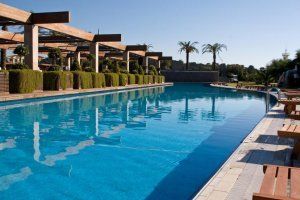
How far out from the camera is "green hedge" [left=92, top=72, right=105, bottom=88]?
27.5 m

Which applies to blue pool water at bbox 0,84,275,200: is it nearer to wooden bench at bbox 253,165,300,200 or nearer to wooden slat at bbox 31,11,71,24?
wooden bench at bbox 253,165,300,200

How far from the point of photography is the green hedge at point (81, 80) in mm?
24938

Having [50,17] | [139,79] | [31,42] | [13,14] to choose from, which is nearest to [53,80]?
[31,42]

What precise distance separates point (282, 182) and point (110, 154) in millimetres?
4651

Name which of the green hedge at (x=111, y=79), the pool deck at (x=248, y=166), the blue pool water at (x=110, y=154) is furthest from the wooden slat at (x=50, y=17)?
the pool deck at (x=248, y=166)

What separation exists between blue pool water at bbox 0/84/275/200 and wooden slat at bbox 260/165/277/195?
→ 1907 mm

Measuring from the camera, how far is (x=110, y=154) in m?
7.28

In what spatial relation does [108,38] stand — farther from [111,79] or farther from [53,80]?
[53,80]

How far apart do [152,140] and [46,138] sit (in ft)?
8.72

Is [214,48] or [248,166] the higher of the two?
[214,48]

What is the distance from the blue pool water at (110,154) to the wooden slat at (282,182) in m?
1.98

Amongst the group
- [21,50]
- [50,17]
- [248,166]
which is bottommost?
[248,166]

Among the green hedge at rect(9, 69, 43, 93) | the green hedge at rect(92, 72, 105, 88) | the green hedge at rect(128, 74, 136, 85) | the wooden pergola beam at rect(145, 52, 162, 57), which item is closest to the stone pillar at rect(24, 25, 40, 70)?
the green hedge at rect(9, 69, 43, 93)

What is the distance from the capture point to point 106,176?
579 cm
